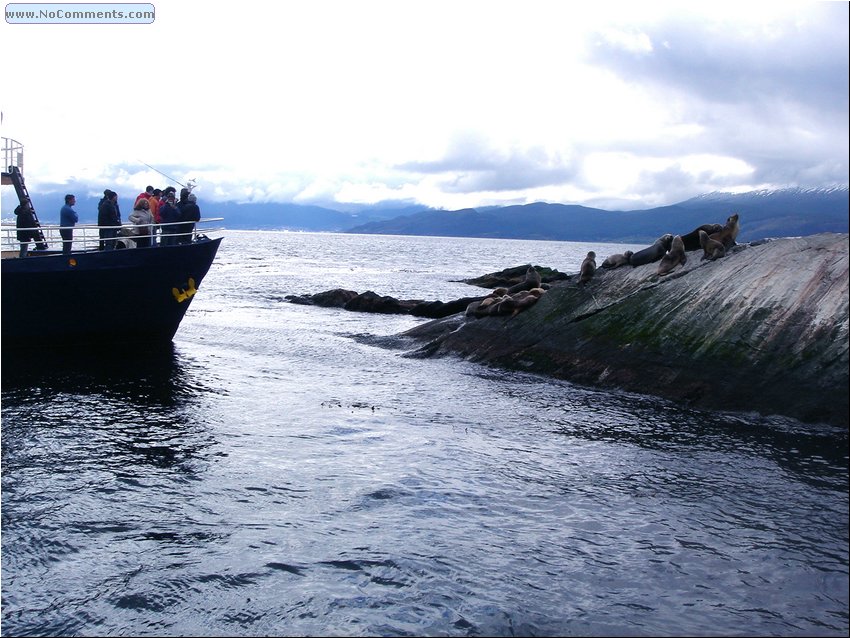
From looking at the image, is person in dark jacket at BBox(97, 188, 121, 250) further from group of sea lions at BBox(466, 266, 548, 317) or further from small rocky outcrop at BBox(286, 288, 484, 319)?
small rocky outcrop at BBox(286, 288, 484, 319)

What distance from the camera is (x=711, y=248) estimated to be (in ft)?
55.5

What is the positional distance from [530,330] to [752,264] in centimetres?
630

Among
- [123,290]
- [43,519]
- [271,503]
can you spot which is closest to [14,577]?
[43,519]

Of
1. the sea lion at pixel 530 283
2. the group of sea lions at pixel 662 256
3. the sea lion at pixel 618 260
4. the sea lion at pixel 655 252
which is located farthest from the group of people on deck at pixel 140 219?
the sea lion at pixel 655 252

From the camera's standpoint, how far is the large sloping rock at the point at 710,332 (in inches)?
471

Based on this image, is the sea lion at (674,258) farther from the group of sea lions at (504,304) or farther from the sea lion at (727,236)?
the group of sea lions at (504,304)

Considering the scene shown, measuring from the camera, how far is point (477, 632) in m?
6.58

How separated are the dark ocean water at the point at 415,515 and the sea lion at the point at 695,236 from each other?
5333 mm

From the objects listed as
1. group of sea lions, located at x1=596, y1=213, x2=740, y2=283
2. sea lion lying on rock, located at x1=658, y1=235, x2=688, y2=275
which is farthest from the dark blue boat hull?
sea lion lying on rock, located at x1=658, y1=235, x2=688, y2=275

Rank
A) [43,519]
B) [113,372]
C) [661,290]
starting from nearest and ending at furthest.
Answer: [43,519] → [661,290] → [113,372]

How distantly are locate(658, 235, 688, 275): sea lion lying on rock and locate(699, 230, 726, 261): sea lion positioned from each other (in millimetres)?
695

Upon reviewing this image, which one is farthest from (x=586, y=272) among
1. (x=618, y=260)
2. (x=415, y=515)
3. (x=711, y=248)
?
(x=415, y=515)

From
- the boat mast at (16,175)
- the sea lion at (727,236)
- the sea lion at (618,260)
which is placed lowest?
the sea lion at (618,260)

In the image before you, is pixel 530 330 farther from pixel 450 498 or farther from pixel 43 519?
pixel 43 519
